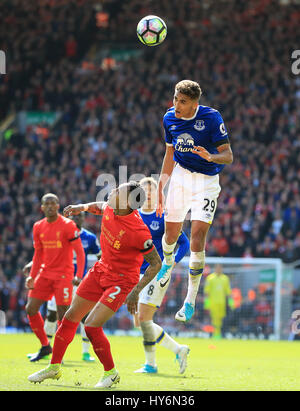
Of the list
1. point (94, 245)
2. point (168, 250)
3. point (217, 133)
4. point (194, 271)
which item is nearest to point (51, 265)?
point (94, 245)

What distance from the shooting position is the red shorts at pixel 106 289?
7824 mm

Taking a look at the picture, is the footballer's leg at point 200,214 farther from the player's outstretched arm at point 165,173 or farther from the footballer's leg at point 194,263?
the player's outstretched arm at point 165,173

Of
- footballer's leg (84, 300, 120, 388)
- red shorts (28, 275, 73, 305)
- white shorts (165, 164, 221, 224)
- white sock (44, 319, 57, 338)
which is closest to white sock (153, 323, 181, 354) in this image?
red shorts (28, 275, 73, 305)

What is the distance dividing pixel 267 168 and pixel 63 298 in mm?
15112

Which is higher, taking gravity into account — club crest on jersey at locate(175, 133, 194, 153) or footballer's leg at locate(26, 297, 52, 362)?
club crest on jersey at locate(175, 133, 194, 153)

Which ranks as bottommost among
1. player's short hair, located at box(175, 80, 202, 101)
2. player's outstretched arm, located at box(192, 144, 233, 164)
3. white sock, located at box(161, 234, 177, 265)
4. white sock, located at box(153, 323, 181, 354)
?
white sock, located at box(153, 323, 181, 354)

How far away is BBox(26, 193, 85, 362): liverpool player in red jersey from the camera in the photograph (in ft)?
36.6

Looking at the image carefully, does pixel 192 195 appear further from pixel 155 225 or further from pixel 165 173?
pixel 155 225

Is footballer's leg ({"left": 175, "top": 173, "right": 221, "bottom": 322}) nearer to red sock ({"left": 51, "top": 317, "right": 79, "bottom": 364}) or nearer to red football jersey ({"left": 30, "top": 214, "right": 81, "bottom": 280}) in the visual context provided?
red sock ({"left": 51, "top": 317, "right": 79, "bottom": 364})

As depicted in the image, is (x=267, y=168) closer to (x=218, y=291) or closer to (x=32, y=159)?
(x=218, y=291)

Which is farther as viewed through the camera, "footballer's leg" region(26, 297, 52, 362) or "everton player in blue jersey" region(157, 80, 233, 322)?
"footballer's leg" region(26, 297, 52, 362)

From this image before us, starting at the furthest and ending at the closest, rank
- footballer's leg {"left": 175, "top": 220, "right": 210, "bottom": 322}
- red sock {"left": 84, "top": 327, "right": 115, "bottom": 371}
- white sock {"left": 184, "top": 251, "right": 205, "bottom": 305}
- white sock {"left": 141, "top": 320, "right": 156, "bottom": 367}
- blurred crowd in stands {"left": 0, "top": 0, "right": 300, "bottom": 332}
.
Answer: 1. blurred crowd in stands {"left": 0, "top": 0, "right": 300, "bottom": 332}
2. white sock {"left": 141, "top": 320, "right": 156, "bottom": 367}
3. white sock {"left": 184, "top": 251, "right": 205, "bottom": 305}
4. footballer's leg {"left": 175, "top": 220, "right": 210, "bottom": 322}
5. red sock {"left": 84, "top": 327, "right": 115, "bottom": 371}

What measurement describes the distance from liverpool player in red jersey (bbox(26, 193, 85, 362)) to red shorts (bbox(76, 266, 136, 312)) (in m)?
3.27

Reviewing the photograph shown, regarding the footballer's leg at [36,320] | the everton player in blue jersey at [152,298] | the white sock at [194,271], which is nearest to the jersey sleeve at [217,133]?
the white sock at [194,271]
